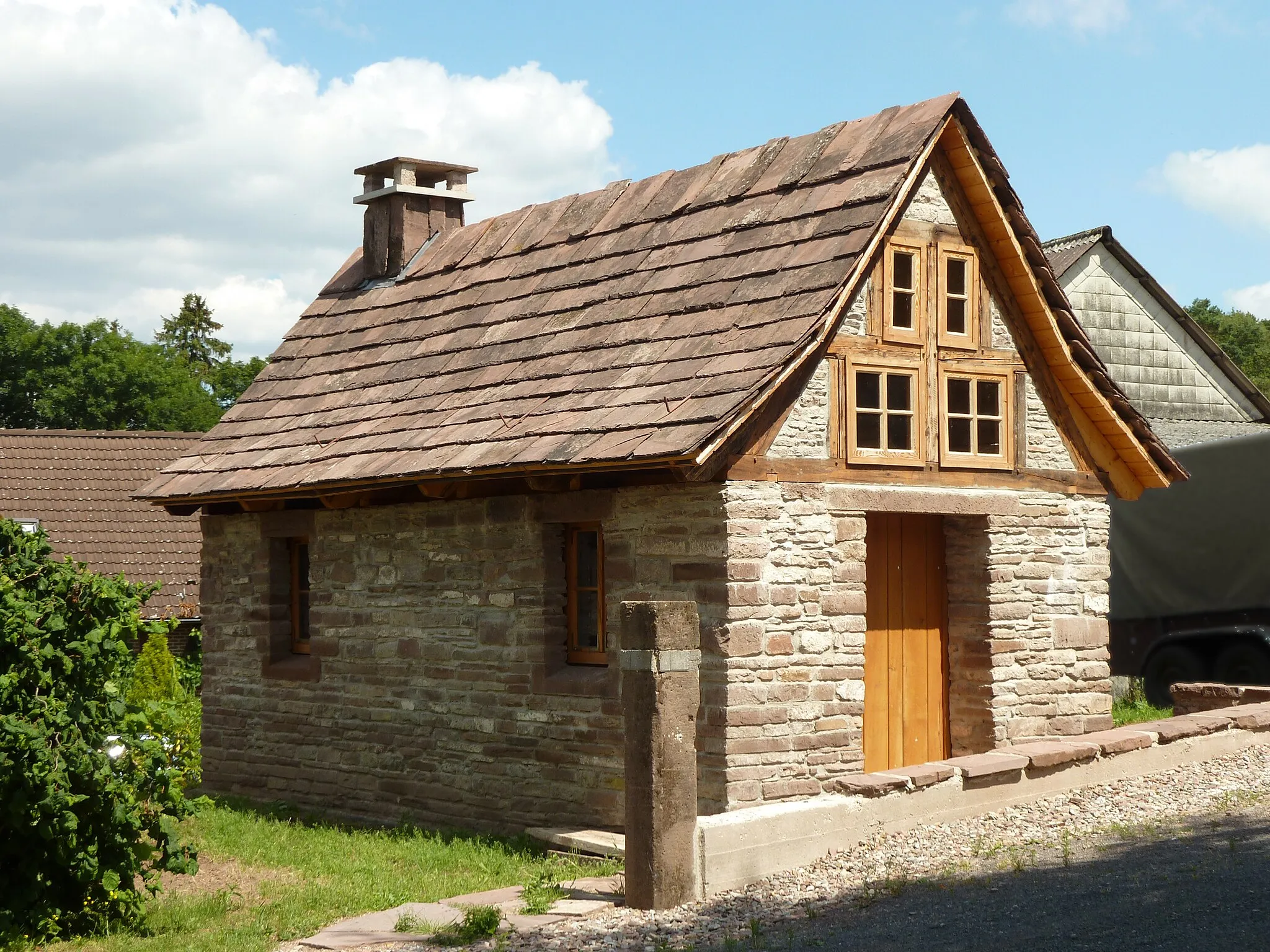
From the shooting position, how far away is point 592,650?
37.3 feet

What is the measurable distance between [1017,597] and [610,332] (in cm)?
389

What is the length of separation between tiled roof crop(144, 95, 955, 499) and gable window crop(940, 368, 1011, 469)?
1.72 metres

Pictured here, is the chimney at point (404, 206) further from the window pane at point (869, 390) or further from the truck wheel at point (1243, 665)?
the truck wheel at point (1243, 665)

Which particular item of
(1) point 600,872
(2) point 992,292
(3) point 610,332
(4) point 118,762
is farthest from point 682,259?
(4) point 118,762

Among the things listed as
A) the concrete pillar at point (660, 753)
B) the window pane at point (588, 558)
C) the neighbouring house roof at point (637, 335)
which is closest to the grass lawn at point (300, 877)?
the concrete pillar at point (660, 753)

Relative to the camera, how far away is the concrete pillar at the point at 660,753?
318 inches

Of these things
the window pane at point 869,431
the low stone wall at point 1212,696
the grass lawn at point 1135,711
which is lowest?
the grass lawn at point 1135,711

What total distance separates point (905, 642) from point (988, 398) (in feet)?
6.80

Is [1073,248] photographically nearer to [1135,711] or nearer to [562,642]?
[1135,711]

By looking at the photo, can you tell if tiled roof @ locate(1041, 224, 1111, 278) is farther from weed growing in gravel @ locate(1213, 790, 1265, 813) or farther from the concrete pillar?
the concrete pillar

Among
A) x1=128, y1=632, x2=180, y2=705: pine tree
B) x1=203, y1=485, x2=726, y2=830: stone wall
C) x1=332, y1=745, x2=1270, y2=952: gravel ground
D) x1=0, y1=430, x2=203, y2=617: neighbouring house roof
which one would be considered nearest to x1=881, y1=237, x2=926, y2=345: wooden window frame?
x1=203, y1=485, x2=726, y2=830: stone wall

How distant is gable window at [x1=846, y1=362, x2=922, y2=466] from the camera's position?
10969 millimetres

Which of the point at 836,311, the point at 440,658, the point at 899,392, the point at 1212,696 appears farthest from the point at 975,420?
the point at 440,658

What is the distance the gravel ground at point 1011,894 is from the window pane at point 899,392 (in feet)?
10.2
